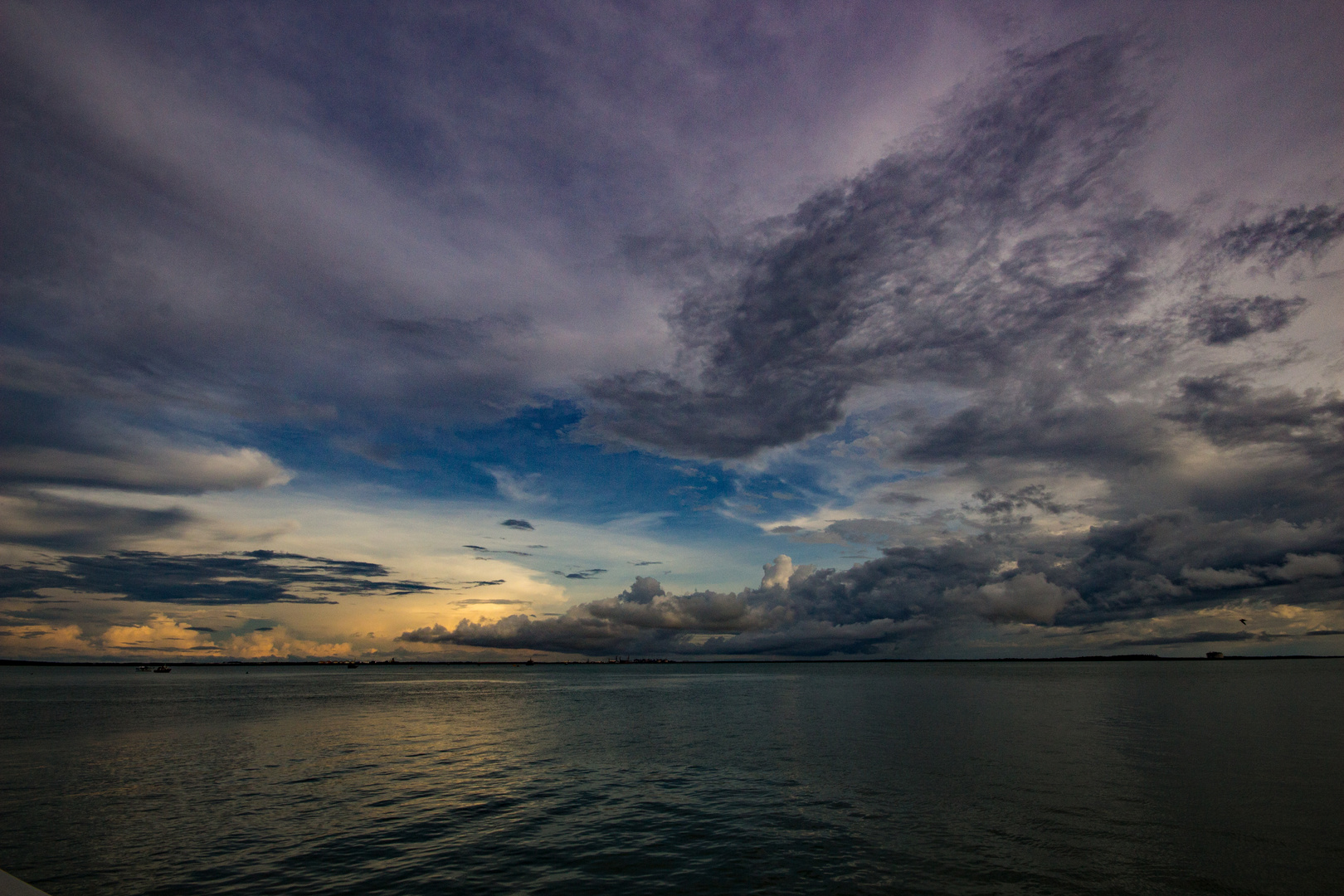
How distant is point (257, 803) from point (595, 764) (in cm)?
2169

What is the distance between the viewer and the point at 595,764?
48312 mm

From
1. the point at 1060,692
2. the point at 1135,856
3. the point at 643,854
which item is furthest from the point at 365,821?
the point at 1060,692

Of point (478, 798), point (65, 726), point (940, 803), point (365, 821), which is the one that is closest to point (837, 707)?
point (940, 803)

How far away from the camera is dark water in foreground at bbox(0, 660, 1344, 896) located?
24359mm

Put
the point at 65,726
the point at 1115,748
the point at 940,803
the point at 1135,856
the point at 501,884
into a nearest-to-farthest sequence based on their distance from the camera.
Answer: the point at 501,884, the point at 1135,856, the point at 940,803, the point at 1115,748, the point at 65,726

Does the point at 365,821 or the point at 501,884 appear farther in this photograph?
the point at 365,821

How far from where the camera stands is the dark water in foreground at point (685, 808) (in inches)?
959

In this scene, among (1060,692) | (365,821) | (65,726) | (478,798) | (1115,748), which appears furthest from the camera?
(1060,692)

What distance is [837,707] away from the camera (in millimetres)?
97250

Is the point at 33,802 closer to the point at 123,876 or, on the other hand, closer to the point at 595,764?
the point at 123,876

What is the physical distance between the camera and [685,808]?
34688mm

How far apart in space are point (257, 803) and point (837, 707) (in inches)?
3157

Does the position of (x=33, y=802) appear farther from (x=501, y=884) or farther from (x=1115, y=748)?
(x=1115, y=748)

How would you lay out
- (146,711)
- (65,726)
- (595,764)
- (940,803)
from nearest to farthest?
1. (940,803)
2. (595,764)
3. (65,726)
4. (146,711)
